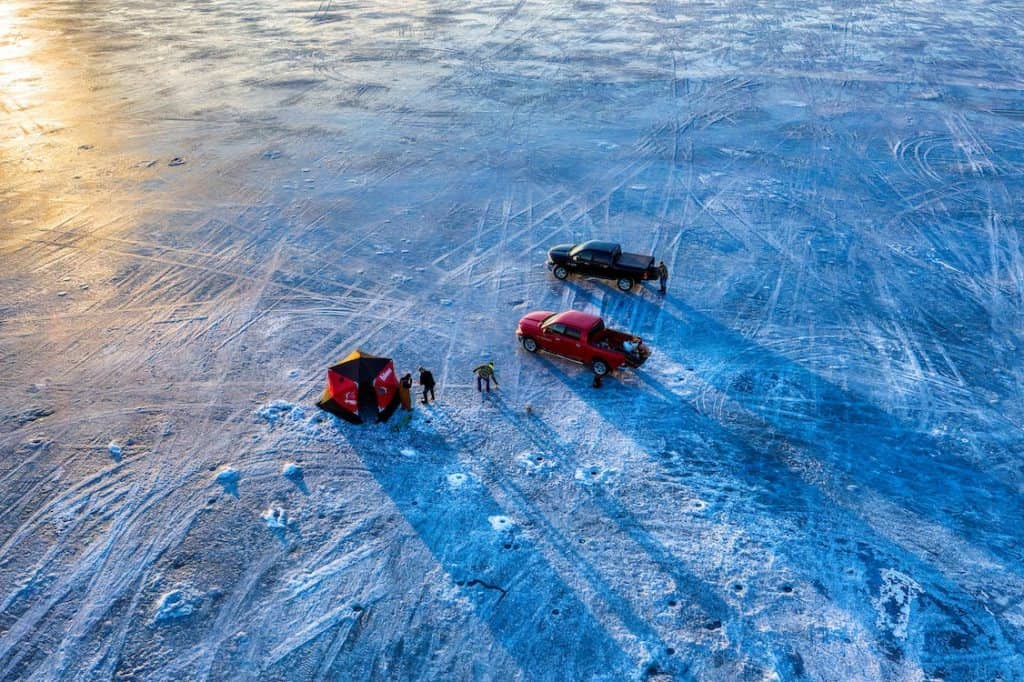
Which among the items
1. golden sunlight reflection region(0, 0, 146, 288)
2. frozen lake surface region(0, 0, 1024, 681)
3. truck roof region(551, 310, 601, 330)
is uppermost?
truck roof region(551, 310, 601, 330)

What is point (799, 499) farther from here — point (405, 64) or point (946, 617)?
point (405, 64)

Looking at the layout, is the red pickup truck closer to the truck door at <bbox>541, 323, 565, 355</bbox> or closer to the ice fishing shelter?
the truck door at <bbox>541, 323, 565, 355</bbox>

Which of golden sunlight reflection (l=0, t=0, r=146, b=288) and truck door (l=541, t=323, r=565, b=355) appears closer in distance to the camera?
truck door (l=541, t=323, r=565, b=355)

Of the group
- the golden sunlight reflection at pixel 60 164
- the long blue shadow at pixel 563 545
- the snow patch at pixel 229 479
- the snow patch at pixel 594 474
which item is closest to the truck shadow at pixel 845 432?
the snow patch at pixel 594 474

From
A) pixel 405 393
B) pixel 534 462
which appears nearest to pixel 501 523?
pixel 534 462

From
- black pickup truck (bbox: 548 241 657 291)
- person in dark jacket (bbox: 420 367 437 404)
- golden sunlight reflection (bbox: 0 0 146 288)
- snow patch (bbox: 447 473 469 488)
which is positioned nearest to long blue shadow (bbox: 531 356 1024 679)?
person in dark jacket (bbox: 420 367 437 404)
